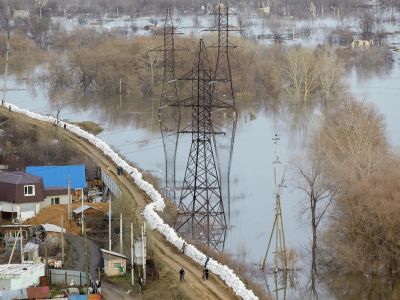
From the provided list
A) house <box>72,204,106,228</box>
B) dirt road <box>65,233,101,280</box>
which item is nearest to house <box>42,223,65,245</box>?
dirt road <box>65,233,101,280</box>

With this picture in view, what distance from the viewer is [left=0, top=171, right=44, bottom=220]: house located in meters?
11.1

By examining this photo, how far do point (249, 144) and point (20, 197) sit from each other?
6.73m

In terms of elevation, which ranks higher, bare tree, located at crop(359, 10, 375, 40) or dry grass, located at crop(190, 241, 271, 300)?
dry grass, located at crop(190, 241, 271, 300)

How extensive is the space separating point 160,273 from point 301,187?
4036 millimetres

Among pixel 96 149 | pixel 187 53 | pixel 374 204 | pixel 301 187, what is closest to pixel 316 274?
pixel 374 204

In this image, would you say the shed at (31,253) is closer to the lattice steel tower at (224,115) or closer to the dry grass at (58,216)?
the dry grass at (58,216)

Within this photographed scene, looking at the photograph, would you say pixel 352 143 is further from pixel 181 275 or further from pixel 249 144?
pixel 181 275

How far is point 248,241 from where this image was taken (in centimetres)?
1144

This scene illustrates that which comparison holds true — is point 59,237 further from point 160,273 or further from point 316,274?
point 316,274

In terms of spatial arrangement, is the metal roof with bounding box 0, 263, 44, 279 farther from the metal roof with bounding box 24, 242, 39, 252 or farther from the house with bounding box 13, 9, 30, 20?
the house with bounding box 13, 9, 30, 20

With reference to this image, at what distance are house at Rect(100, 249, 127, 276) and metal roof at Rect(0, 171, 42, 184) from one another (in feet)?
8.66

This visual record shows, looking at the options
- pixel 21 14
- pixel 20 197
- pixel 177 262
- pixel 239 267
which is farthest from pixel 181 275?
pixel 21 14

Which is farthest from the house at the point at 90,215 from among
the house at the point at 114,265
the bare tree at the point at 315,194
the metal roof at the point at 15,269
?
the bare tree at the point at 315,194

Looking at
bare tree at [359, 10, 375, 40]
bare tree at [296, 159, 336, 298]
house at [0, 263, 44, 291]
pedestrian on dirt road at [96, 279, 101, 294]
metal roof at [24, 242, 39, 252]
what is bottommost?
bare tree at [359, 10, 375, 40]
